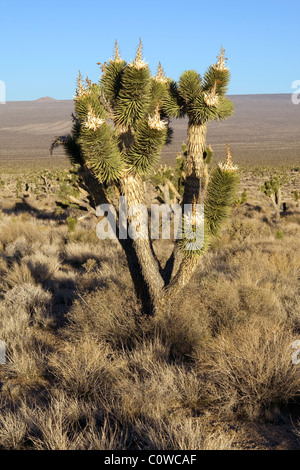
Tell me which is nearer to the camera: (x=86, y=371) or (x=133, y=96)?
(x=86, y=371)

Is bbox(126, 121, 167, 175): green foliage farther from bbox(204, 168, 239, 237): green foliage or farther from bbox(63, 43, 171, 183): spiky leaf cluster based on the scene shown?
bbox(204, 168, 239, 237): green foliage

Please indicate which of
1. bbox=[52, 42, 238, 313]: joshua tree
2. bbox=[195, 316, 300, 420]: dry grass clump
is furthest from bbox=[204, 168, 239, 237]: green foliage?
bbox=[195, 316, 300, 420]: dry grass clump

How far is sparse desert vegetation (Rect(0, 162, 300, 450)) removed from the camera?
3910mm

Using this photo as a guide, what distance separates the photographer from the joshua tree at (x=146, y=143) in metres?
5.67

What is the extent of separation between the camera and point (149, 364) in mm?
5191

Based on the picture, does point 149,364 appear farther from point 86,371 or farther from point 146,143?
point 146,143

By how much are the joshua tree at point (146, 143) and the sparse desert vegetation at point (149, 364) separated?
609 millimetres

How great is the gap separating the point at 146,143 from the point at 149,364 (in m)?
2.89

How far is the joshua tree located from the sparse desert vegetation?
0.61 m

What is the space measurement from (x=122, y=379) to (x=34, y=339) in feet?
7.08

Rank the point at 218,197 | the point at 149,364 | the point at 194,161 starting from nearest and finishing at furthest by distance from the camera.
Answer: the point at 149,364, the point at 218,197, the point at 194,161

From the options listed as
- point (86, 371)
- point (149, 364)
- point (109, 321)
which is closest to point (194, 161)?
point (109, 321)

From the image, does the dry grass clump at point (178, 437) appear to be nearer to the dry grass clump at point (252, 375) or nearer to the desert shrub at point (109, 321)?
the dry grass clump at point (252, 375)

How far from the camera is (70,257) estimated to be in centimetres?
1195
